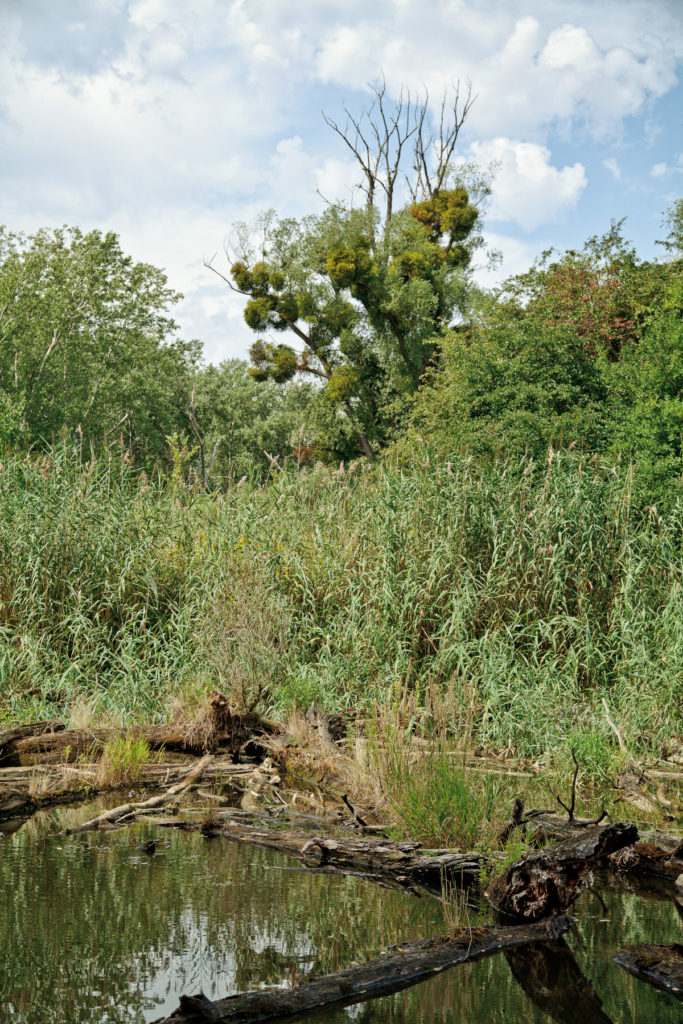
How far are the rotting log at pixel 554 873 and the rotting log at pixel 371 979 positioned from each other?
0.09 meters

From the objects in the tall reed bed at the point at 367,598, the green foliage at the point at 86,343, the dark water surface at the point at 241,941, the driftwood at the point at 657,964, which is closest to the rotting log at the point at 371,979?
the dark water surface at the point at 241,941

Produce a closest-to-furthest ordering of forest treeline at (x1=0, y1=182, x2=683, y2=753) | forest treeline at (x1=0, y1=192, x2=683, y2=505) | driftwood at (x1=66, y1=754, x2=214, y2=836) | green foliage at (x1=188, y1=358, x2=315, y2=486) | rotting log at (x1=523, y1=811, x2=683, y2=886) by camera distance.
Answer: rotting log at (x1=523, y1=811, x2=683, y2=886) < driftwood at (x1=66, y1=754, x2=214, y2=836) < forest treeline at (x1=0, y1=182, x2=683, y2=753) < forest treeline at (x1=0, y1=192, x2=683, y2=505) < green foliage at (x1=188, y1=358, x2=315, y2=486)

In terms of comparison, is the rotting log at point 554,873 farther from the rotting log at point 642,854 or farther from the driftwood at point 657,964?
the rotting log at point 642,854

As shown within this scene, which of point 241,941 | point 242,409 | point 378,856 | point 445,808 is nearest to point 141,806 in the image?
point 378,856

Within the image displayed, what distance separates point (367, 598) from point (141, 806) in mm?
3654

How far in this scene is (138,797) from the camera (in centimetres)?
558

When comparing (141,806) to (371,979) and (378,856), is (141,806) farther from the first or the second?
(371,979)

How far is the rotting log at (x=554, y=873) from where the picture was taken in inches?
136

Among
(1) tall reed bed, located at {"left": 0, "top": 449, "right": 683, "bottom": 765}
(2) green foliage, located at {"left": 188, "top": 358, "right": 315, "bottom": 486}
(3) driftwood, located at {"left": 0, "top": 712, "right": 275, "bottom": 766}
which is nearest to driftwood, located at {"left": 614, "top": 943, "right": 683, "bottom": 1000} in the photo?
(1) tall reed bed, located at {"left": 0, "top": 449, "right": 683, "bottom": 765}

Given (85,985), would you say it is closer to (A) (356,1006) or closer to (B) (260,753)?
(A) (356,1006)

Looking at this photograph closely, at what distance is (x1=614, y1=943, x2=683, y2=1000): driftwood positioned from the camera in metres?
2.87

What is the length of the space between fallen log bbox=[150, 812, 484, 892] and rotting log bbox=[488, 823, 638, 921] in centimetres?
30

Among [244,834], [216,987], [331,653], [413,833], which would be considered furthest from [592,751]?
[216,987]

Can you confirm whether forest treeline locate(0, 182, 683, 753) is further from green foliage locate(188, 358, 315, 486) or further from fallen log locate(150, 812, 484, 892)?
green foliage locate(188, 358, 315, 486)
